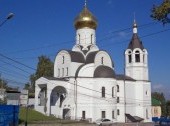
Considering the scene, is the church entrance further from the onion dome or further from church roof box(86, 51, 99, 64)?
the onion dome

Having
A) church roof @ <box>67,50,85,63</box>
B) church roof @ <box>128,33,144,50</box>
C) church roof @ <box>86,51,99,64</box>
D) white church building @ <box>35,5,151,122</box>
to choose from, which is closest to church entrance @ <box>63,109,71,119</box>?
white church building @ <box>35,5,151,122</box>

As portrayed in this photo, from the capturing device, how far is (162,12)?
16828mm

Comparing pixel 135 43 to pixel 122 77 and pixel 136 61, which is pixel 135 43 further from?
pixel 122 77

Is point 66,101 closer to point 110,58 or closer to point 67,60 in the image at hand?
point 67,60

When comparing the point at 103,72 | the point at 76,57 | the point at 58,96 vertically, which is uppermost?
the point at 76,57

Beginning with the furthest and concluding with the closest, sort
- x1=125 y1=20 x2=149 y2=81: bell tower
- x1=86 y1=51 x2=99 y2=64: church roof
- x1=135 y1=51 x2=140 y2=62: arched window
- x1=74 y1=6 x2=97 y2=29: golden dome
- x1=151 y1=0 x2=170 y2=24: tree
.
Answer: x1=135 y1=51 x2=140 y2=62: arched window
x1=125 y1=20 x2=149 y2=81: bell tower
x1=74 y1=6 x2=97 y2=29: golden dome
x1=86 y1=51 x2=99 y2=64: church roof
x1=151 y1=0 x2=170 y2=24: tree

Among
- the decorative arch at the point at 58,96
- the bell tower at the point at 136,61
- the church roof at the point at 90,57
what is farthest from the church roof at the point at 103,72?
the bell tower at the point at 136,61

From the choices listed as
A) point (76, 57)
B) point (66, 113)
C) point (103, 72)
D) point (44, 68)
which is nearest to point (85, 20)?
point (76, 57)

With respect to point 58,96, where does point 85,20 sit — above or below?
above

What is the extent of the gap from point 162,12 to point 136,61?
41770 mm

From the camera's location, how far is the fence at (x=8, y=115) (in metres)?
21.9

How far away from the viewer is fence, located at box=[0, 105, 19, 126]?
21.9 metres

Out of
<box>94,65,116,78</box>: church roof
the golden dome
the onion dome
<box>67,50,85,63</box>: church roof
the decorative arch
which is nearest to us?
<box>94,65,116,78</box>: church roof

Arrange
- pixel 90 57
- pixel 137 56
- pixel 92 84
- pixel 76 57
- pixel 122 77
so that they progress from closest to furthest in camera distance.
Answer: pixel 92 84
pixel 76 57
pixel 90 57
pixel 122 77
pixel 137 56
